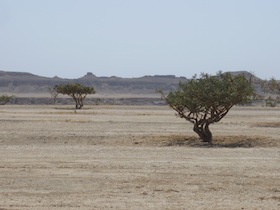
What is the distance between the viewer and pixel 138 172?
1520 cm

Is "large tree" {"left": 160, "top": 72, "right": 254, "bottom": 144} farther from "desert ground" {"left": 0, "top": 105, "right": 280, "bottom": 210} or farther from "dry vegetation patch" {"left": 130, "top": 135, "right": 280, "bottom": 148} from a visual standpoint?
"desert ground" {"left": 0, "top": 105, "right": 280, "bottom": 210}

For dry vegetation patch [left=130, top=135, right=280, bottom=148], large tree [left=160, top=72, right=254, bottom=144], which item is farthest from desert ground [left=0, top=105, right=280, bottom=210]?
large tree [left=160, top=72, right=254, bottom=144]

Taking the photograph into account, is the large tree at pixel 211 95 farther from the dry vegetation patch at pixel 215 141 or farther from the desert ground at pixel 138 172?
the desert ground at pixel 138 172

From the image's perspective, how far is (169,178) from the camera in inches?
561

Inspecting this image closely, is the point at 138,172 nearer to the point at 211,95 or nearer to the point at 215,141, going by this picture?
the point at 211,95

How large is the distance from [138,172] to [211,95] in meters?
8.95

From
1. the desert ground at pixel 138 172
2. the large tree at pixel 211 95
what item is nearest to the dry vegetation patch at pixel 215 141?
the desert ground at pixel 138 172

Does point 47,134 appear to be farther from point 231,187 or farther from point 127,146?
point 231,187

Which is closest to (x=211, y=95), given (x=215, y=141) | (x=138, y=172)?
(x=215, y=141)

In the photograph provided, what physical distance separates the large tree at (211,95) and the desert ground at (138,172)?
4.30 ft

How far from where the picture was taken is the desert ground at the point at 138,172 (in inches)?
458

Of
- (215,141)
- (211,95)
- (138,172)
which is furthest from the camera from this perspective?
(215,141)

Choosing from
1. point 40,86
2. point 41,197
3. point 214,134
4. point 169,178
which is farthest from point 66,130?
point 40,86

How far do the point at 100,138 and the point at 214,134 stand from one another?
224 inches
